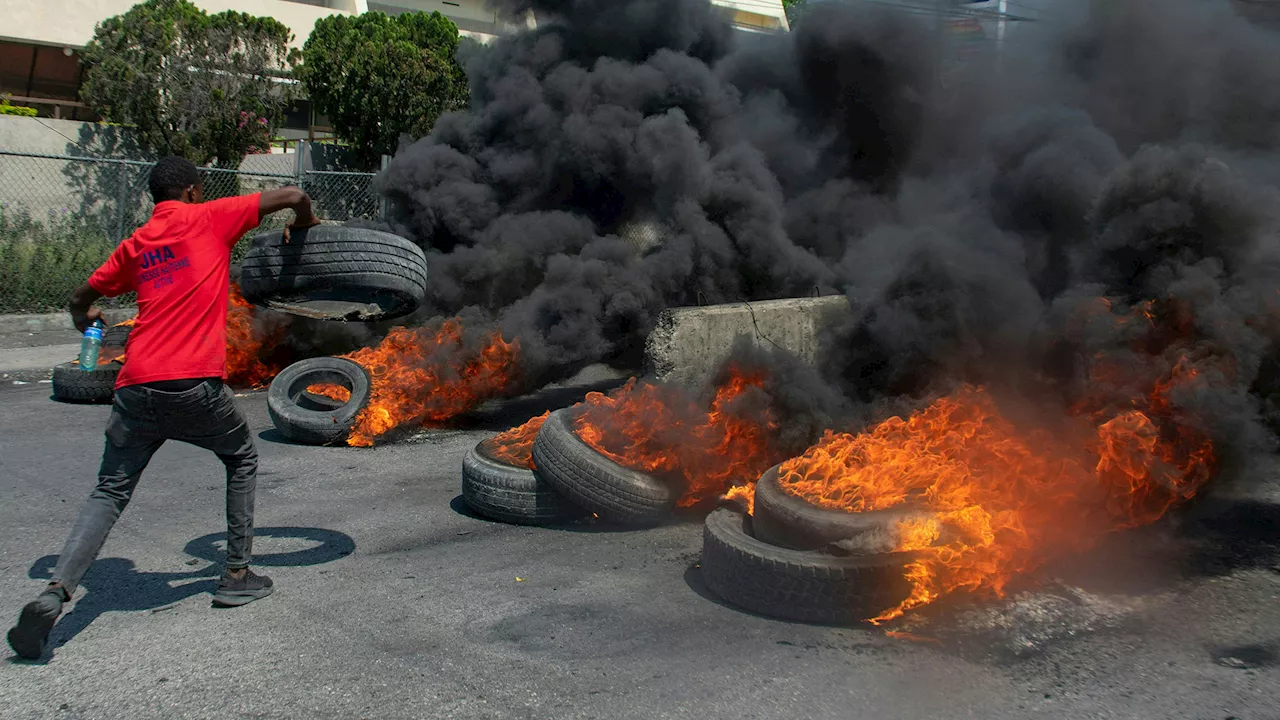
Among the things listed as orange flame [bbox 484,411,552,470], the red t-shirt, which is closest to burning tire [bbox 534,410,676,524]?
orange flame [bbox 484,411,552,470]

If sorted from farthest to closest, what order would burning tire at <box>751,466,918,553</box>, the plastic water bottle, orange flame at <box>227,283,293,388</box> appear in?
orange flame at <box>227,283,293,388</box> < the plastic water bottle < burning tire at <box>751,466,918,553</box>

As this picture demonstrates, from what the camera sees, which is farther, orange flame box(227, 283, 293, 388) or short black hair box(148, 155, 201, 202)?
orange flame box(227, 283, 293, 388)

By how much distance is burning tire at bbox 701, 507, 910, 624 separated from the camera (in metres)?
4.19

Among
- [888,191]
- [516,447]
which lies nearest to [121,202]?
[516,447]

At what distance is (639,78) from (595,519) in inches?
279

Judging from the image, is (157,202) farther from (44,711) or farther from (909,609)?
(909,609)

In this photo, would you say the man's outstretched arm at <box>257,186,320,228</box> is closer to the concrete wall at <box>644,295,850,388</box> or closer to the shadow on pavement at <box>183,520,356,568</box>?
the shadow on pavement at <box>183,520,356,568</box>

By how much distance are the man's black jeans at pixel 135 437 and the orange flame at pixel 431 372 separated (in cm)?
371

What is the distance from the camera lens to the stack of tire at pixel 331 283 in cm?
573

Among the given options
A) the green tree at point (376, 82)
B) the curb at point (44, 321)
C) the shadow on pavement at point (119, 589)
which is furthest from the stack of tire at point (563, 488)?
the green tree at point (376, 82)

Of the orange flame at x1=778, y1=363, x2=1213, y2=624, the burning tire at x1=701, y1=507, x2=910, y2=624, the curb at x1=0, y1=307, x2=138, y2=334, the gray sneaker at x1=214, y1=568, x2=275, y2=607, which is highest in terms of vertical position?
the orange flame at x1=778, y1=363, x2=1213, y2=624

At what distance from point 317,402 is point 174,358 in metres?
4.60

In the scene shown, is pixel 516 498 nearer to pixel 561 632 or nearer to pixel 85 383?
pixel 561 632

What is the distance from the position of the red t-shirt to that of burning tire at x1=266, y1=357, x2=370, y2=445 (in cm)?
356
